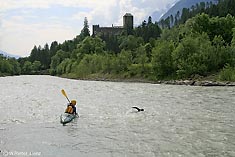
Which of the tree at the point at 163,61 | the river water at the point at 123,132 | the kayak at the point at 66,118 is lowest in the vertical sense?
the river water at the point at 123,132

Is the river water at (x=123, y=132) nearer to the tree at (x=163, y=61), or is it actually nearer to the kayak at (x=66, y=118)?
the kayak at (x=66, y=118)

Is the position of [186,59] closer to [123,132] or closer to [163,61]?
[163,61]

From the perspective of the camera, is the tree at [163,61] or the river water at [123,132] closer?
the river water at [123,132]

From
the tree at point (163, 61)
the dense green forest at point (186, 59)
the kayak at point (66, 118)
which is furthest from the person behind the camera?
the tree at point (163, 61)

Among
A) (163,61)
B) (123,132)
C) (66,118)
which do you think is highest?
(163,61)

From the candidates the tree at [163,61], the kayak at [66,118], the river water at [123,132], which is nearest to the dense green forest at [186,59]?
the tree at [163,61]

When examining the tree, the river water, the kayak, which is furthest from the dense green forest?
the kayak

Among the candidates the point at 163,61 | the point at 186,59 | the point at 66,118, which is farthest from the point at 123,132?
the point at 163,61

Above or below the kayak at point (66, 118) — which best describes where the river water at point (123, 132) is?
below

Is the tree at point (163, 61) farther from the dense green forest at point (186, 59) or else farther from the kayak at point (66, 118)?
the kayak at point (66, 118)

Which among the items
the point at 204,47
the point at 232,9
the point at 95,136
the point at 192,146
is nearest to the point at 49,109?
the point at 95,136

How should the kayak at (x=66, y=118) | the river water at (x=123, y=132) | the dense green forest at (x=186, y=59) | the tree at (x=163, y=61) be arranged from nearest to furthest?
the river water at (x=123, y=132) < the kayak at (x=66, y=118) < the dense green forest at (x=186, y=59) < the tree at (x=163, y=61)

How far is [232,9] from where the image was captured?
464 ft

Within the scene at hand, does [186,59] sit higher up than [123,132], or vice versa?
[186,59]
